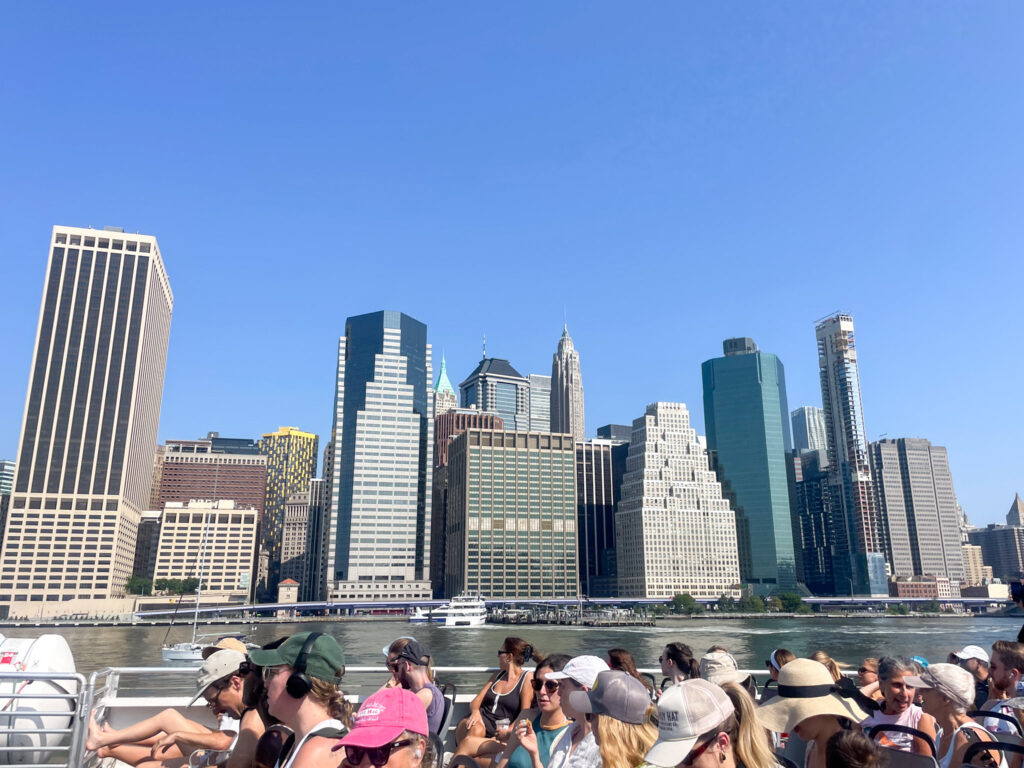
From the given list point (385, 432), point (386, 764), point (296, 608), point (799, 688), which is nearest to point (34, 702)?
point (386, 764)

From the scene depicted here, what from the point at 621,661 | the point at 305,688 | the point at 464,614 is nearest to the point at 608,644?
the point at 464,614

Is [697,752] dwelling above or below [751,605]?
above

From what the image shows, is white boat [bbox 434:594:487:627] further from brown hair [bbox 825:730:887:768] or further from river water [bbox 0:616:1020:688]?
brown hair [bbox 825:730:887:768]

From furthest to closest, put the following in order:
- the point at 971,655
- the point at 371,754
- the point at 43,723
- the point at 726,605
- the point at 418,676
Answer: the point at 726,605, the point at 971,655, the point at 43,723, the point at 418,676, the point at 371,754

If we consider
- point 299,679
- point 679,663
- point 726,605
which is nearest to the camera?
point 299,679

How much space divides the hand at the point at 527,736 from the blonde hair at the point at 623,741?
1.19 m

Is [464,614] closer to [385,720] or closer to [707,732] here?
[385,720]

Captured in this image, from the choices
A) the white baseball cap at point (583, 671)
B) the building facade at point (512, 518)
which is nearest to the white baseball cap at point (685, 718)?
the white baseball cap at point (583, 671)

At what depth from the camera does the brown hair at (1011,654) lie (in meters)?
6.40

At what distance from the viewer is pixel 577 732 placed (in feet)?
17.6

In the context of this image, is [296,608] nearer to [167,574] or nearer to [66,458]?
[167,574]

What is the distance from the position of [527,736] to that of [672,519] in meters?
181

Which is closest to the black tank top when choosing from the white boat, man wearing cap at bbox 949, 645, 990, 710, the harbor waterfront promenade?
man wearing cap at bbox 949, 645, 990, 710

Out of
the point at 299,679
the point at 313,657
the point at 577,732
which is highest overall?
the point at 313,657
